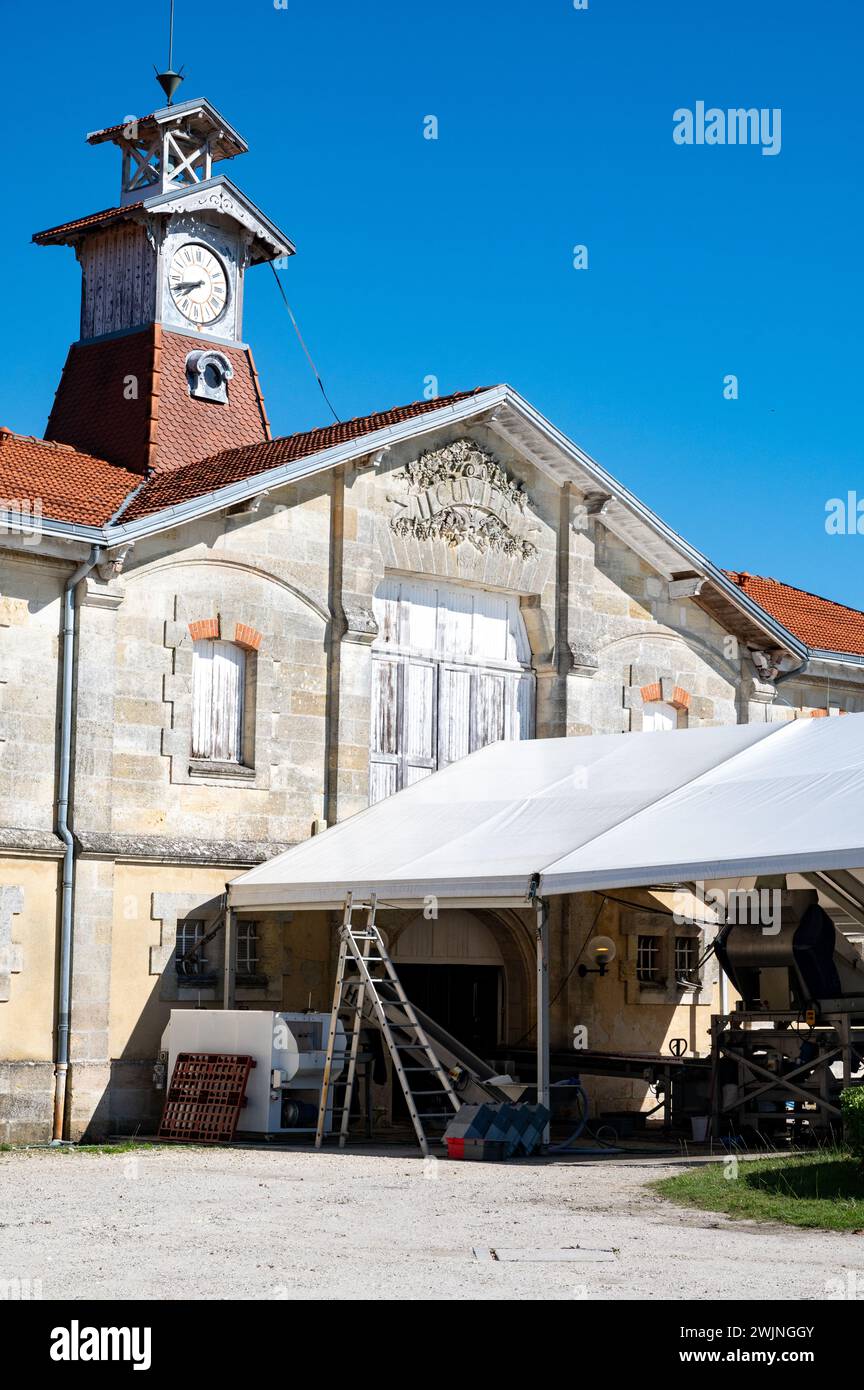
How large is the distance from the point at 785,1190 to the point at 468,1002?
9310mm

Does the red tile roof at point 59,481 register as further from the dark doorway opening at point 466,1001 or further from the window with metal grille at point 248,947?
the dark doorway opening at point 466,1001

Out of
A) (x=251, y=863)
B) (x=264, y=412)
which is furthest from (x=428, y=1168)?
(x=264, y=412)

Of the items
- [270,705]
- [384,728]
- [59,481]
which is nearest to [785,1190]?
[270,705]

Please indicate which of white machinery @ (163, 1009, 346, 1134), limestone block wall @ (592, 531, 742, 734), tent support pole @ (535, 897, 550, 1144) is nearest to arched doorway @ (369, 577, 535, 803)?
limestone block wall @ (592, 531, 742, 734)

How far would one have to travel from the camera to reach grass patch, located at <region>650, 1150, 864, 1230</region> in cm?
1121

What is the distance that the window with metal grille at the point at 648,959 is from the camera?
22188 mm

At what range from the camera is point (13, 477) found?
61.6ft

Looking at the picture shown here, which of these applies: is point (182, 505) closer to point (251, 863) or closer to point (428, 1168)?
point (251, 863)

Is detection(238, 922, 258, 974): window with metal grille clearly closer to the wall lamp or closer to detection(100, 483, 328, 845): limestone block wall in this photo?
detection(100, 483, 328, 845): limestone block wall

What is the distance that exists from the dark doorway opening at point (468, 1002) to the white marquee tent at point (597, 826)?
8.20 ft

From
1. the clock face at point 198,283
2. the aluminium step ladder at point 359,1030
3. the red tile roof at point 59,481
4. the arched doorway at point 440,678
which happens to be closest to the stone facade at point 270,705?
the arched doorway at point 440,678

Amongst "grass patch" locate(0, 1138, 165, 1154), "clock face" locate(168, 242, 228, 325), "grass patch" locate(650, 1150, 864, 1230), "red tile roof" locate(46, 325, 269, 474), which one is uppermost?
"clock face" locate(168, 242, 228, 325)

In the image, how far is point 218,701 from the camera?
63.4 ft

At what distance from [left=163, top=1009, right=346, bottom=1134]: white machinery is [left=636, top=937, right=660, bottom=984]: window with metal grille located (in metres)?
5.75
